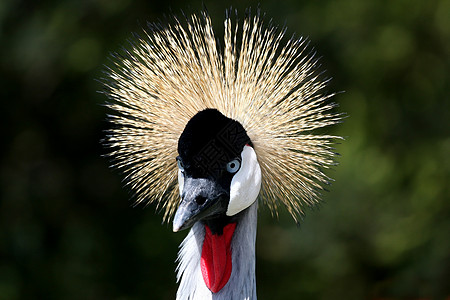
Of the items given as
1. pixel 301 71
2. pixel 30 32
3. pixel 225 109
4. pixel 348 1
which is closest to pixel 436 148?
pixel 348 1

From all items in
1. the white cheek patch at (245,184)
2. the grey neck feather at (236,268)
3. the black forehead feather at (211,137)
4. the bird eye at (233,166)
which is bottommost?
the grey neck feather at (236,268)

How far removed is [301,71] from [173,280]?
5.65 feet

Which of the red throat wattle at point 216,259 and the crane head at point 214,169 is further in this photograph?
the red throat wattle at point 216,259

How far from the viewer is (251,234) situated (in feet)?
4.44

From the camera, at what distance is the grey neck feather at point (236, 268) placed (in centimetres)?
133

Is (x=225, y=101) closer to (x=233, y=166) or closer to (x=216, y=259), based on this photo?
(x=233, y=166)

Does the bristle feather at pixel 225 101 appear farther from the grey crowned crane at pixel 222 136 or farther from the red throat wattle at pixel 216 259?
the red throat wattle at pixel 216 259

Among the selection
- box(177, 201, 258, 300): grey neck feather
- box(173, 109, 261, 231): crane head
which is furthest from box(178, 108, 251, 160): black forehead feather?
box(177, 201, 258, 300): grey neck feather

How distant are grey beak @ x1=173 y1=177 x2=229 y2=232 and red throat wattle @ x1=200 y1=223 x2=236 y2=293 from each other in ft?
0.28

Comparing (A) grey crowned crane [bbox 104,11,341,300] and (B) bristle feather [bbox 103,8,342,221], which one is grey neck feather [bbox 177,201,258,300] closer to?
(A) grey crowned crane [bbox 104,11,341,300]

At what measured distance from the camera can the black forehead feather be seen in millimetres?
1222

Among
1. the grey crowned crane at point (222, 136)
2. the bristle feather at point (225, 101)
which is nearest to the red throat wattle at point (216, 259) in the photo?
the grey crowned crane at point (222, 136)

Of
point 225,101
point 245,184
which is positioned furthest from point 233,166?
point 225,101

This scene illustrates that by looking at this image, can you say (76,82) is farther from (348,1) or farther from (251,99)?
(251,99)
